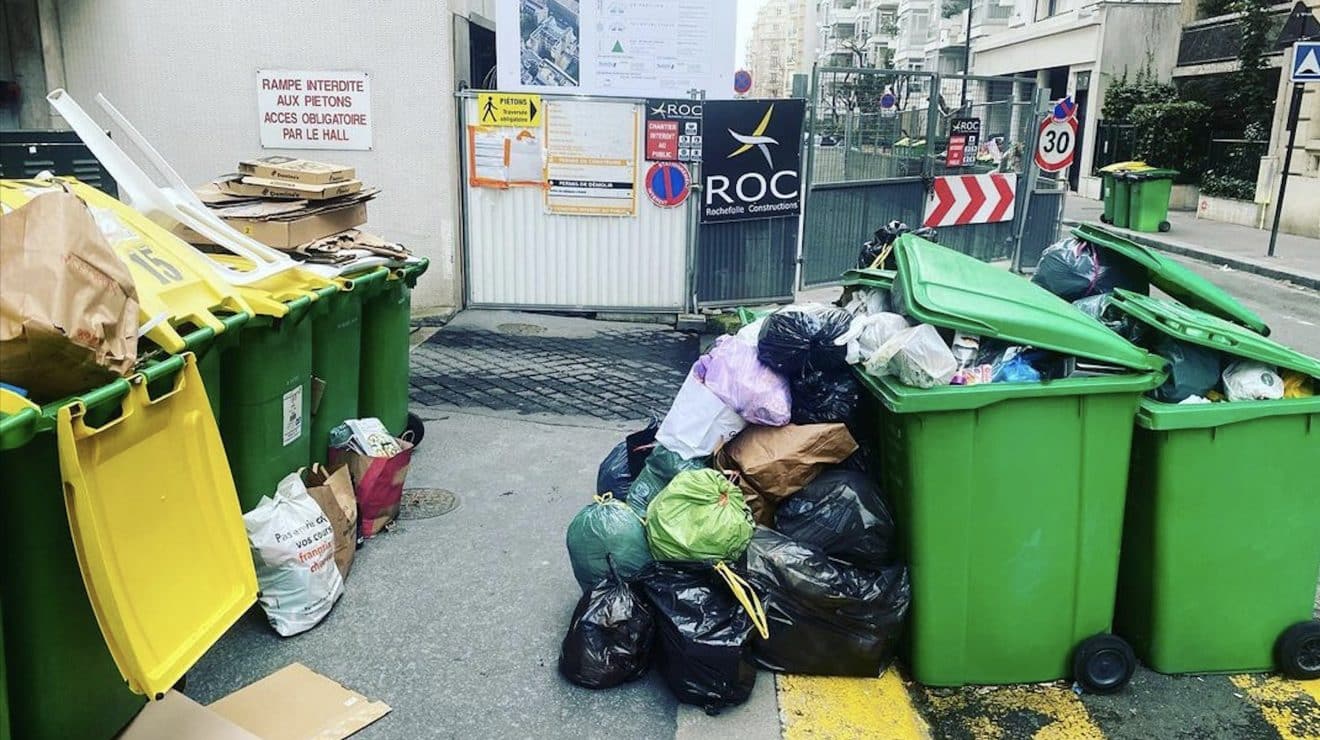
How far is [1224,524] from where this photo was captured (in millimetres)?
3078

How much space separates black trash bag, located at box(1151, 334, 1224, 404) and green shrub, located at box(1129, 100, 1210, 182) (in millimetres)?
20729

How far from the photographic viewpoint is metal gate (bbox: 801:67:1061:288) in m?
8.42

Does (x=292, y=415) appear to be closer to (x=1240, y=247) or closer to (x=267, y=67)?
(x=267, y=67)

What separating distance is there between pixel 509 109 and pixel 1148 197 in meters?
13.6

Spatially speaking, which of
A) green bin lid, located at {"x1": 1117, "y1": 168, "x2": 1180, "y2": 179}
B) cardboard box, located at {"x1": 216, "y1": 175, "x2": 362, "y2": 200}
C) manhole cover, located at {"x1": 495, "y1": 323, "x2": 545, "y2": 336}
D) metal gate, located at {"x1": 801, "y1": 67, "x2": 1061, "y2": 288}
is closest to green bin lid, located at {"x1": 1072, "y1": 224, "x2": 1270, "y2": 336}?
cardboard box, located at {"x1": 216, "y1": 175, "x2": 362, "y2": 200}

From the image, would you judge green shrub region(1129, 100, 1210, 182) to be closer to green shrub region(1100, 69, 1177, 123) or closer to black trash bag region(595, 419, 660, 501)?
green shrub region(1100, 69, 1177, 123)

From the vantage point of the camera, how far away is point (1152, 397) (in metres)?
3.13

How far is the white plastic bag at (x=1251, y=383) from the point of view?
10.0 ft

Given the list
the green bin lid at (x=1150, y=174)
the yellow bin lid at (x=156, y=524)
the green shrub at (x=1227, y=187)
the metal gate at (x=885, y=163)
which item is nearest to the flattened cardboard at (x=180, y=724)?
the yellow bin lid at (x=156, y=524)

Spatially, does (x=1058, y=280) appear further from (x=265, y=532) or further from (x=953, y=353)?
(x=265, y=532)

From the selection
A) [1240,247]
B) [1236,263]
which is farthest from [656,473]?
[1240,247]

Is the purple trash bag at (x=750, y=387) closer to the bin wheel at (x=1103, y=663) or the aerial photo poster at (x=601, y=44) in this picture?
the bin wheel at (x=1103, y=663)

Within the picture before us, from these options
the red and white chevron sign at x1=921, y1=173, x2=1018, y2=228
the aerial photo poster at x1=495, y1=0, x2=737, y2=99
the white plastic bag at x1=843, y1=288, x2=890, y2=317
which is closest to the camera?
the white plastic bag at x1=843, y1=288, x2=890, y2=317

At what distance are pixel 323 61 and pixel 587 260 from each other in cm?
262
